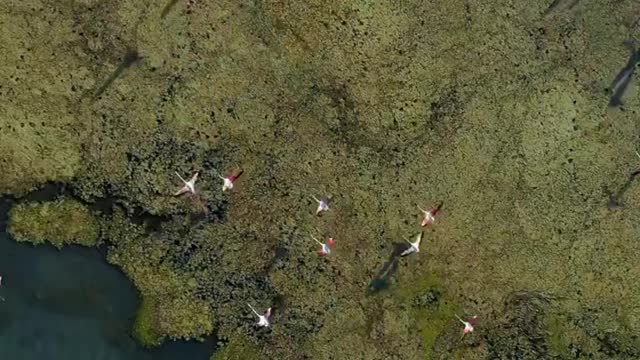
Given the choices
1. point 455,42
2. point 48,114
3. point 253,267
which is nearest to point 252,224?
point 253,267

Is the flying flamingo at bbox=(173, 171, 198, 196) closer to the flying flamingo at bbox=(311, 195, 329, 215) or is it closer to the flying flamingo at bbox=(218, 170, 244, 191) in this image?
the flying flamingo at bbox=(218, 170, 244, 191)

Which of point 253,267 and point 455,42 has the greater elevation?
point 455,42

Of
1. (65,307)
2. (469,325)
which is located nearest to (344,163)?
(469,325)

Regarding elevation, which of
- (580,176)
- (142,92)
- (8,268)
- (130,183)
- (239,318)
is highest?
(580,176)

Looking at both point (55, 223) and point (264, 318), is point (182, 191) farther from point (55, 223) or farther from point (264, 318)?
point (264, 318)

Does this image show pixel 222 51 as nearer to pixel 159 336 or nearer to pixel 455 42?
pixel 455 42

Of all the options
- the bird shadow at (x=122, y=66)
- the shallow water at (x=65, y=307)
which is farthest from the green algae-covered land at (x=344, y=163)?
the shallow water at (x=65, y=307)

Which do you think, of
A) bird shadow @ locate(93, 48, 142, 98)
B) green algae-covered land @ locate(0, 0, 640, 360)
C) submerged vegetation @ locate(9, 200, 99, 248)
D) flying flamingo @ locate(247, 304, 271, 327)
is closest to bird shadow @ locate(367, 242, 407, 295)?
green algae-covered land @ locate(0, 0, 640, 360)
